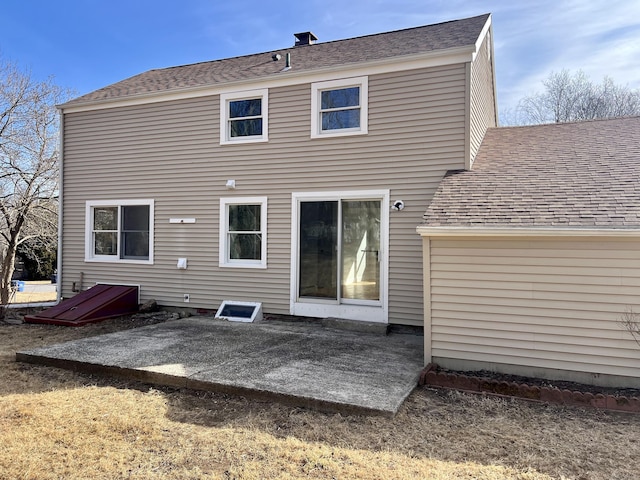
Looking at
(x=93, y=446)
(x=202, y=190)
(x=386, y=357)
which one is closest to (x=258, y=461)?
(x=93, y=446)

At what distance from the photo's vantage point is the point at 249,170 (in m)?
8.50

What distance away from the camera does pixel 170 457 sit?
3131 mm

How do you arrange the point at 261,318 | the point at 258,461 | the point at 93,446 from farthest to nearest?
1. the point at 261,318
2. the point at 93,446
3. the point at 258,461

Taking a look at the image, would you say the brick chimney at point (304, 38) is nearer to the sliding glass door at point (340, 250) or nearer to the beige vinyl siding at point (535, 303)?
the sliding glass door at point (340, 250)

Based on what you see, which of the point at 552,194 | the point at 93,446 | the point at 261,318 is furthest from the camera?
the point at 261,318

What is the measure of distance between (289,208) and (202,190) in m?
2.11

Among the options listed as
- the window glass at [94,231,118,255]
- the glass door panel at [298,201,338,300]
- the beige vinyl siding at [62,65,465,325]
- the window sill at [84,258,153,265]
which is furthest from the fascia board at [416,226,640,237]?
the window glass at [94,231,118,255]

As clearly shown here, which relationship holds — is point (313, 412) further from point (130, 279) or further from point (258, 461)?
point (130, 279)

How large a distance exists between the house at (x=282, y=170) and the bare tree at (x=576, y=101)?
1290 centimetres

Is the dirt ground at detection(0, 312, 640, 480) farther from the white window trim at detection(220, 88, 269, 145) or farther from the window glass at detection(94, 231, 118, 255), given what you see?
the window glass at detection(94, 231, 118, 255)

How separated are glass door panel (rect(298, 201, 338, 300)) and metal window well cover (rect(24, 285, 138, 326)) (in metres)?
3.95

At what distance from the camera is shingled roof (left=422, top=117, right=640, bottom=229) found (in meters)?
4.86

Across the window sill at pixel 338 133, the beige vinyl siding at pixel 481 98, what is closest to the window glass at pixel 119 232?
the window sill at pixel 338 133

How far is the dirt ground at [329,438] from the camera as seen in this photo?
2.97m
